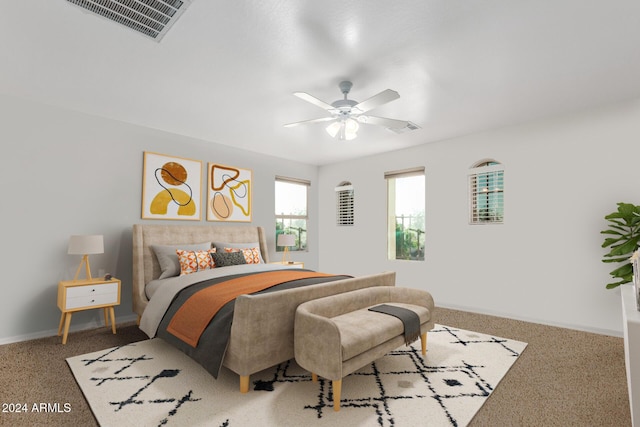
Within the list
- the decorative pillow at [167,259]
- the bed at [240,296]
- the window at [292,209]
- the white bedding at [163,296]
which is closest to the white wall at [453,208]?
the bed at [240,296]

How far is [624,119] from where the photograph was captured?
3.51 m

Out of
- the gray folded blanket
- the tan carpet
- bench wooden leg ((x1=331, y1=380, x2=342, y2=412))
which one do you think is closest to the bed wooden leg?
bench wooden leg ((x1=331, y1=380, x2=342, y2=412))

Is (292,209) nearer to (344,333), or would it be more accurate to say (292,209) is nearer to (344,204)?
(344,204)

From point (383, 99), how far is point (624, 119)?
289 cm

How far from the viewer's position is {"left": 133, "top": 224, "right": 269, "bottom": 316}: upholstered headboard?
383 cm

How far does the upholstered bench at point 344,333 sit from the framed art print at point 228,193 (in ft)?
9.30

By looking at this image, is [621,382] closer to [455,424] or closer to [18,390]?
[455,424]

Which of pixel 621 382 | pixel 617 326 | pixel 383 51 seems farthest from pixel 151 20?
pixel 617 326

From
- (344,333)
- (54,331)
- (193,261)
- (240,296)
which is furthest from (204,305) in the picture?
(54,331)

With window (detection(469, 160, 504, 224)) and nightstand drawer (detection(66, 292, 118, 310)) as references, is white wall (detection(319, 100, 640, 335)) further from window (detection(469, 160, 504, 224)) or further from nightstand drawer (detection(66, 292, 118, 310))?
nightstand drawer (detection(66, 292, 118, 310))

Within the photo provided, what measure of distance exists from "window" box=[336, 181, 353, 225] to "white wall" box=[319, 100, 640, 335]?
1100 millimetres

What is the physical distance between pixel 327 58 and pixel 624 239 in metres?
3.47

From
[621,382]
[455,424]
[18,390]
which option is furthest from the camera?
[621,382]

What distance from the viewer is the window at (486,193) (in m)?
4.42
